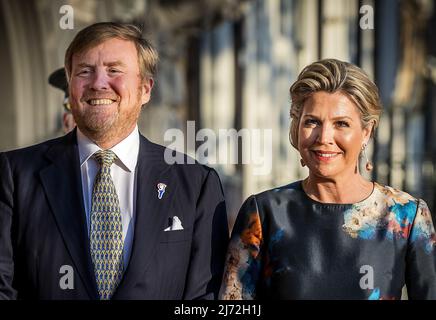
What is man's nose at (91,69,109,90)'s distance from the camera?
295cm

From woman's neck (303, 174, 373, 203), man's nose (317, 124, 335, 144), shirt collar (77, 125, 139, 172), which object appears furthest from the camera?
shirt collar (77, 125, 139, 172)

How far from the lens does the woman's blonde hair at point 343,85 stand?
113 inches

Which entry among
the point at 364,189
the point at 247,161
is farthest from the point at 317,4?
the point at 364,189

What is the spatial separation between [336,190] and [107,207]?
2.43 feet

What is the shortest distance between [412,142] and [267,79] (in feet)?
39.5

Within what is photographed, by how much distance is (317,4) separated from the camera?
62.7 ft

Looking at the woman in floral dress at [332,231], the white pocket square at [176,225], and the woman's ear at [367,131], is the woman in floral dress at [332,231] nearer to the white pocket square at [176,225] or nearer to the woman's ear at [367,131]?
the woman's ear at [367,131]

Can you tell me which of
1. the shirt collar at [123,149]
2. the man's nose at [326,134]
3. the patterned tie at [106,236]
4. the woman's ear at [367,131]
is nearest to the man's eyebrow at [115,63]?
the shirt collar at [123,149]

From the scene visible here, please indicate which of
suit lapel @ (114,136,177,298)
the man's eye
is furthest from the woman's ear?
the man's eye

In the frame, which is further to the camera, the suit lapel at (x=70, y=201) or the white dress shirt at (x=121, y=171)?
the white dress shirt at (x=121, y=171)

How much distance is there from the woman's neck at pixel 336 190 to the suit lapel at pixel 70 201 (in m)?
0.74

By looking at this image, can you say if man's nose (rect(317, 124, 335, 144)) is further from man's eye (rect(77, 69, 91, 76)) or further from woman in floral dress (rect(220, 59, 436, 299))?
man's eye (rect(77, 69, 91, 76))
